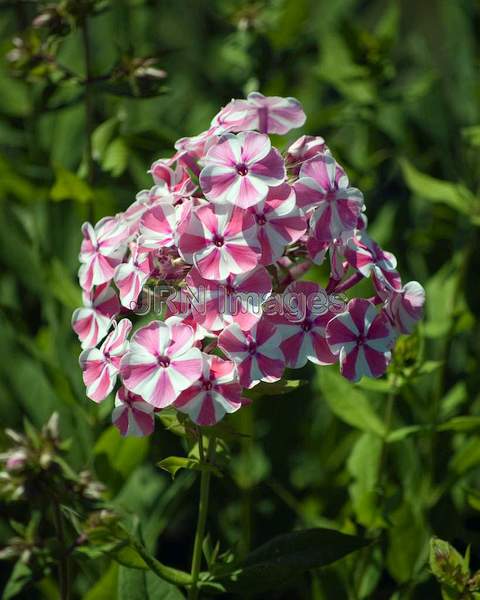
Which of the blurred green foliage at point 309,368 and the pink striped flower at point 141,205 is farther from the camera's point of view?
the blurred green foliage at point 309,368

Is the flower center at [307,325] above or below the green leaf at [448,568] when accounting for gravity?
above

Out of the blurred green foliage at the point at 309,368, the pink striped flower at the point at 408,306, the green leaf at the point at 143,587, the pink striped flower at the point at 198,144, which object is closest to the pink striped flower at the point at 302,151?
the pink striped flower at the point at 198,144

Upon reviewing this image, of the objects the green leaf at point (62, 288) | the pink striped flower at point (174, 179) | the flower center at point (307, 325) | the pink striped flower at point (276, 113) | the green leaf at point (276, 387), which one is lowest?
the green leaf at point (62, 288)

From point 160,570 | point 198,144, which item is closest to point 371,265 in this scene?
point 198,144

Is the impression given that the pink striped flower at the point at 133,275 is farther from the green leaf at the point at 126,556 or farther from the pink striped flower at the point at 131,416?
the green leaf at the point at 126,556

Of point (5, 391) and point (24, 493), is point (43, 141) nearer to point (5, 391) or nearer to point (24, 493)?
point (5, 391)
